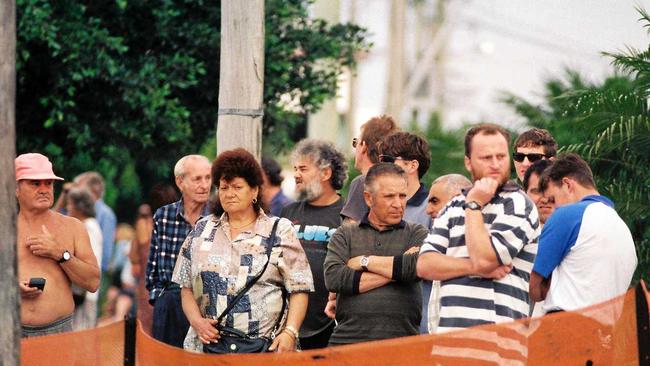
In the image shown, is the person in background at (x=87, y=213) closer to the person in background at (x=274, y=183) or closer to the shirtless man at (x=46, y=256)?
the person in background at (x=274, y=183)

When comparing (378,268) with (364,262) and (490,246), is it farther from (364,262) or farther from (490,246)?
(490,246)

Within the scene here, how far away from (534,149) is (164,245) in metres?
2.48

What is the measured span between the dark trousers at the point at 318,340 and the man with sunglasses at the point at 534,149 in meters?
1.58

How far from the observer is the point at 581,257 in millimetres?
6887

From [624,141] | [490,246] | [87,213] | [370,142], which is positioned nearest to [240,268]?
[490,246]

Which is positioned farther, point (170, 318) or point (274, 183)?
point (274, 183)

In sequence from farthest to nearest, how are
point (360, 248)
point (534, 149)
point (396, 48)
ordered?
point (396, 48) < point (534, 149) < point (360, 248)

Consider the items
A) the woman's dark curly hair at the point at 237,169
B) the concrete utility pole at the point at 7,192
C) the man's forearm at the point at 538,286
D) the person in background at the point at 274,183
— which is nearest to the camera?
the concrete utility pole at the point at 7,192

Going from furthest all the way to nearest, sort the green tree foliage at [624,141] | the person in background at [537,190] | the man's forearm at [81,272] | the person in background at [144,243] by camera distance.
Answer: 1. the green tree foliage at [624,141]
2. the person in background at [144,243]
3. the man's forearm at [81,272]
4. the person in background at [537,190]

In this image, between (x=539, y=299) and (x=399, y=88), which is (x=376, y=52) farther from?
(x=539, y=299)

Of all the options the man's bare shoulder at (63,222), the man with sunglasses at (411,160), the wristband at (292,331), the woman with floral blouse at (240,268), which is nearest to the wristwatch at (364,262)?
the woman with floral blouse at (240,268)

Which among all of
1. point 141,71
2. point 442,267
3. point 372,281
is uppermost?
point 141,71

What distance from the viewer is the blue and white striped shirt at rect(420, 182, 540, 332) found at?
6277 mm

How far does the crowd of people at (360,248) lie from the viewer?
20.9ft
